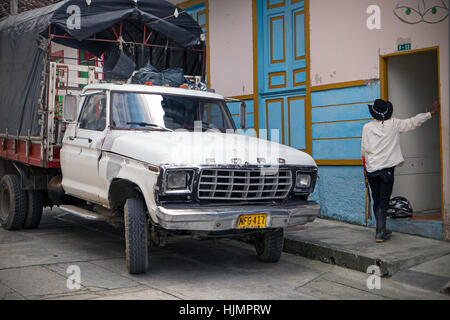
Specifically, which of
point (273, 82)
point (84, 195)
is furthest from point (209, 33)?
point (84, 195)

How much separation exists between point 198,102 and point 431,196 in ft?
14.1

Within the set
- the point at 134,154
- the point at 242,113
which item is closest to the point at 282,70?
the point at 242,113

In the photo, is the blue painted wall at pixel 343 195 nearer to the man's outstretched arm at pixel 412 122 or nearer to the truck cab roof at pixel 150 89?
the man's outstretched arm at pixel 412 122

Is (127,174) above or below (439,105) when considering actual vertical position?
below

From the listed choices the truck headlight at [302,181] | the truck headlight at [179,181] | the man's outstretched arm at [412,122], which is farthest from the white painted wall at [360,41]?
the truck headlight at [179,181]

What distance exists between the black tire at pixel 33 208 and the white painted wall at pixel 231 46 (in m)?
4.40

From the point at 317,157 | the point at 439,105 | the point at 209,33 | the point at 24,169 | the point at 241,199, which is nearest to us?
the point at 241,199

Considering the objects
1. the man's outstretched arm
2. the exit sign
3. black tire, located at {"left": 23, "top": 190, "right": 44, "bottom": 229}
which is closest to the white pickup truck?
black tire, located at {"left": 23, "top": 190, "right": 44, "bottom": 229}

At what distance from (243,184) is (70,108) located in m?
2.64

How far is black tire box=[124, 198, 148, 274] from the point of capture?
5.61 m

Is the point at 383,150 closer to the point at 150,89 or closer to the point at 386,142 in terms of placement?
the point at 386,142

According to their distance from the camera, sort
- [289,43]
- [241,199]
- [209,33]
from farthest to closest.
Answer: [209,33] < [289,43] < [241,199]

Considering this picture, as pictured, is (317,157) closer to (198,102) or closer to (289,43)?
(289,43)

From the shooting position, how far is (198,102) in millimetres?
7055
